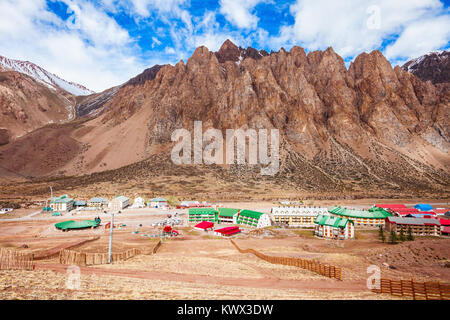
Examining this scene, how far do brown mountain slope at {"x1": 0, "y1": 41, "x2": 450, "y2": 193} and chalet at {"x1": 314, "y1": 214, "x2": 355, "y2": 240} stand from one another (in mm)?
61557

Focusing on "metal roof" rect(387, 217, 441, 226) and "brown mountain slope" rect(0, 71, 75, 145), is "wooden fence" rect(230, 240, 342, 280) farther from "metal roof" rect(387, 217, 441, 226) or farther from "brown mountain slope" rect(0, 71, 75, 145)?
"brown mountain slope" rect(0, 71, 75, 145)

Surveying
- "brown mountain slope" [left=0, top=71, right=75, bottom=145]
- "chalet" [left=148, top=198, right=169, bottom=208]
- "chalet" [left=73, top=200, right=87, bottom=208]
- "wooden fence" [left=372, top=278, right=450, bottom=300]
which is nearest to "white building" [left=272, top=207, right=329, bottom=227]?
"chalet" [left=148, top=198, right=169, bottom=208]

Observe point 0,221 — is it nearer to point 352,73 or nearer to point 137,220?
point 137,220

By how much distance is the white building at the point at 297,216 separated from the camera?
55.5 meters

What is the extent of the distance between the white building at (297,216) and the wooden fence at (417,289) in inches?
1504

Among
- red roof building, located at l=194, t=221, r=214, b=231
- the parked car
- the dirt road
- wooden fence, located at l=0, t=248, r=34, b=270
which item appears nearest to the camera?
the dirt road

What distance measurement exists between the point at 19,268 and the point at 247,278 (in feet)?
52.8

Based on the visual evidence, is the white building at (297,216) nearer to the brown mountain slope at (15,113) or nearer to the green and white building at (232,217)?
the green and white building at (232,217)

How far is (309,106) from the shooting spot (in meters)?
146

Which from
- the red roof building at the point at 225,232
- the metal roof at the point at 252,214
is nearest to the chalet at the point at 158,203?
the metal roof at the point at 252,214

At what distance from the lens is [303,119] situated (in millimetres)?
140000

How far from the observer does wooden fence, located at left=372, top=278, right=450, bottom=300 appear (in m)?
16.2

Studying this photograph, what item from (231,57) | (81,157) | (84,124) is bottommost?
(81,157)
